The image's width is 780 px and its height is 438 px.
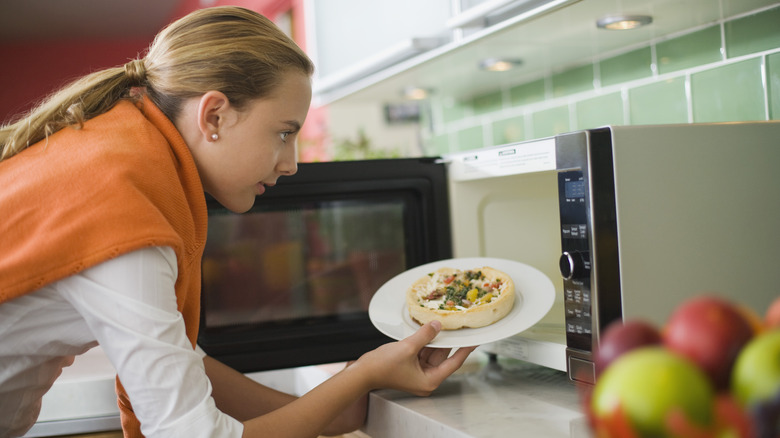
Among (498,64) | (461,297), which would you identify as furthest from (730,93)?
(461,297)

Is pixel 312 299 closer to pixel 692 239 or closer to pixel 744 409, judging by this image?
pixel 692 239

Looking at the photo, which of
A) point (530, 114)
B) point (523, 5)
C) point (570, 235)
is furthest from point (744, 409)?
point (530, 114)

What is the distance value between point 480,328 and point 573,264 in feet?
0.48

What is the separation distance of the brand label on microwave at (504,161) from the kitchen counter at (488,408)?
0.89 feet

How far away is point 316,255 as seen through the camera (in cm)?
111

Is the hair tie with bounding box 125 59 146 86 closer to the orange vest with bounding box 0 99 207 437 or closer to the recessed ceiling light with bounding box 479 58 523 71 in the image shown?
the orange vest with bounding box 0 99 207 437

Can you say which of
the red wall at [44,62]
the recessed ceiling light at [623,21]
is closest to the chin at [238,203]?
the recessed ceiling light at [623,21]

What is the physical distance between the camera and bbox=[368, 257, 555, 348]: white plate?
0.80 meters

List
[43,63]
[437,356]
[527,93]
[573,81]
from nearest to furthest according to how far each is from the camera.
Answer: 1. [437,356]
2. [573,81]
3. [527,93]
4. [43,63]

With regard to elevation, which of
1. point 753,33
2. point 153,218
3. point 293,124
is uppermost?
point 753,33

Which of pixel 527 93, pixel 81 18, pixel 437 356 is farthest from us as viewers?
pixel 81 18

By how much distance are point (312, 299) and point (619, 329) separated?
798 mm

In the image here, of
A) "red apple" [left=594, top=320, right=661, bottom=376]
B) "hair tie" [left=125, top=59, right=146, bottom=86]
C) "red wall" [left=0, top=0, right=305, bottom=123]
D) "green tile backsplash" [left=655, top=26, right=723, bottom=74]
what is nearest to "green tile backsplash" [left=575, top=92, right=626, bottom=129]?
"green tile backsplash" [left=655, top=26, right=723, bottom=74]

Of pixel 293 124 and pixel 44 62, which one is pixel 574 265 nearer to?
pixel 293 124
